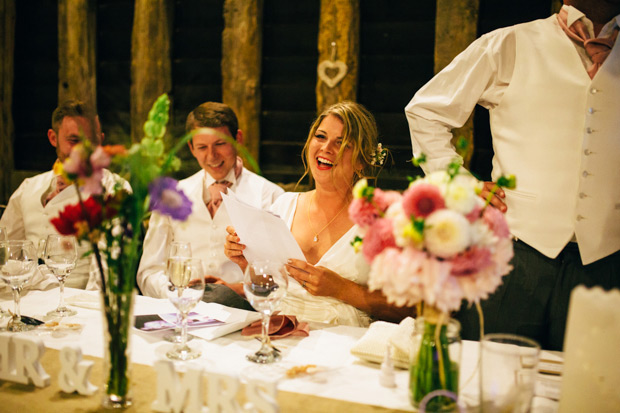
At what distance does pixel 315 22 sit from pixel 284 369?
295 cm

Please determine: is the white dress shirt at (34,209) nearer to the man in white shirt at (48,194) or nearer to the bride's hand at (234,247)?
the man in white shirt at (48,194)

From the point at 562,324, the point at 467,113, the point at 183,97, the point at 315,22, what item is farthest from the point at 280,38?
the point at 562,324

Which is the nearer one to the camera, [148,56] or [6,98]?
[148,56]

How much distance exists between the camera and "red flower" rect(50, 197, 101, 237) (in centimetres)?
99

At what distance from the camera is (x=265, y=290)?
4.21ft

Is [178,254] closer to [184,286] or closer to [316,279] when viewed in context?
[184,286]

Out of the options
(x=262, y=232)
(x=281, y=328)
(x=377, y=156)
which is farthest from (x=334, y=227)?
(x=281, y=328)

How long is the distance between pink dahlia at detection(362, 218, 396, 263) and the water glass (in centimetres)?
26

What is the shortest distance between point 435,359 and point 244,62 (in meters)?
2.99

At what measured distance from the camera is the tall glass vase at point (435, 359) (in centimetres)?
101

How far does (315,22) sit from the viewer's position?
365 cm

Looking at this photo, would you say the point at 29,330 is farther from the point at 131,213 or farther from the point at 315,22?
the point at 315,22

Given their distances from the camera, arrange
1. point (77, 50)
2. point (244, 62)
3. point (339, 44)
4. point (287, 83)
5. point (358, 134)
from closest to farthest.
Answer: point (358, 134)
point (339, 44)
point (244, 62)
point (287, 83)
point (77, 50)

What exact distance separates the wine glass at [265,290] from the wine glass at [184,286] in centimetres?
13
